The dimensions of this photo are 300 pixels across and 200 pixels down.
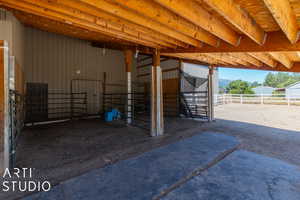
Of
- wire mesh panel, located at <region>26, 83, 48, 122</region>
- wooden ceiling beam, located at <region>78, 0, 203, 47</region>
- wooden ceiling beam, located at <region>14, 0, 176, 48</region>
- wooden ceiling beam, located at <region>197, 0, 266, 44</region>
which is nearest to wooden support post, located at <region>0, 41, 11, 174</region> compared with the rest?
wooden ceiling beam, located at <region>14, 0, 176, 48</region>

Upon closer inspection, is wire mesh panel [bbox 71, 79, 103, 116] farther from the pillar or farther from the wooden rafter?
the wooden rafter

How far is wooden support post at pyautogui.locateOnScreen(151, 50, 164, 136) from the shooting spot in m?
3.56

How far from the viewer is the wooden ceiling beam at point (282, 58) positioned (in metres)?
2.90

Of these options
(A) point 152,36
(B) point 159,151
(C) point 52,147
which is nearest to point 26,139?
(C) point 52,147

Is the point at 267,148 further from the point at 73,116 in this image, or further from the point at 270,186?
the point at 73,116

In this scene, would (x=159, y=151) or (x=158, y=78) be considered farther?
(x=158, y=78)

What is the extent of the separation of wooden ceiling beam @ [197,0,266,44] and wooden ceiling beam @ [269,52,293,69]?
975 millimetres

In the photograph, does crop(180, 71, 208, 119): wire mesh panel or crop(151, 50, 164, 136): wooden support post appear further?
crop(180, 71, 208, 119): wire mesh panel

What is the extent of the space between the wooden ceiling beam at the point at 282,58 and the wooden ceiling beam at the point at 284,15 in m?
1.03

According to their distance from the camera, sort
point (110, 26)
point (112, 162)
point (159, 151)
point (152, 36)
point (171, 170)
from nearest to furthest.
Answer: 1. point (171, 170)
2. point (112, 162)
3. point (110, 26)
4. point (159, 151)
5. point (152, 36)

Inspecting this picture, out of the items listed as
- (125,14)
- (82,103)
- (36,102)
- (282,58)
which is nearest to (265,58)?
(282,58)

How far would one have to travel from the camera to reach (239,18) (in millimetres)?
1723

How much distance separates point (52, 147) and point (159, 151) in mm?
2069

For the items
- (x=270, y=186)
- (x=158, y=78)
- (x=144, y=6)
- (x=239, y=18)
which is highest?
(x=144, y=6)
